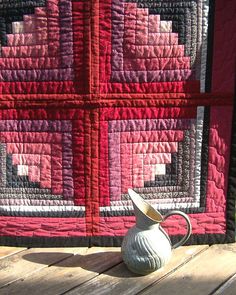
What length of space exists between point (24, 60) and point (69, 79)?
0.46ft

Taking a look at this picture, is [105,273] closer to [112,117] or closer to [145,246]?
[145,246]

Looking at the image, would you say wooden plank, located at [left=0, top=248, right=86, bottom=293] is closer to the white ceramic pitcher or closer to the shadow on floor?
the shadow on floor

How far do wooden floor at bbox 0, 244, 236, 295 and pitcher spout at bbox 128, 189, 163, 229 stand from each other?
5.7 inches

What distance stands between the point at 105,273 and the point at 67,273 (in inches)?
4.0

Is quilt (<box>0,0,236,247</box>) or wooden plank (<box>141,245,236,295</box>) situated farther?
quilt (<box>0,0,236,247</box>)

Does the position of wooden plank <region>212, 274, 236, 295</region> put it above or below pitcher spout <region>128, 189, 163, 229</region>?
below

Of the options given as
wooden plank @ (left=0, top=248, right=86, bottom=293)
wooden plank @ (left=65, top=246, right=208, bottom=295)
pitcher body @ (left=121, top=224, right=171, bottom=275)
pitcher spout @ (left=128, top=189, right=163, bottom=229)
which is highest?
pitcher spout @ (left=128, top=189, right=163, bottom=229)

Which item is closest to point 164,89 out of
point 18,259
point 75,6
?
point 75,6

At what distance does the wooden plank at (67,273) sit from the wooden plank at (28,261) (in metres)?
0.02

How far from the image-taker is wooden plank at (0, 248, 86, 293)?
125cm

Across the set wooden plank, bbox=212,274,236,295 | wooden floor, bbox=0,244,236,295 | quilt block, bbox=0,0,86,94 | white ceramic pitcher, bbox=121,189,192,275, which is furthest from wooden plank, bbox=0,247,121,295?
quilt block, bbox=0,0,86,94

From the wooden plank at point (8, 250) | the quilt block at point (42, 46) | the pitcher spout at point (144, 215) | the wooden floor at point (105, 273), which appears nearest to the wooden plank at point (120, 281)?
the wooden floor at point (105, 273)

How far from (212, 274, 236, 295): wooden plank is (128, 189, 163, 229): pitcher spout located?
227 mm

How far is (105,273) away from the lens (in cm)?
128
